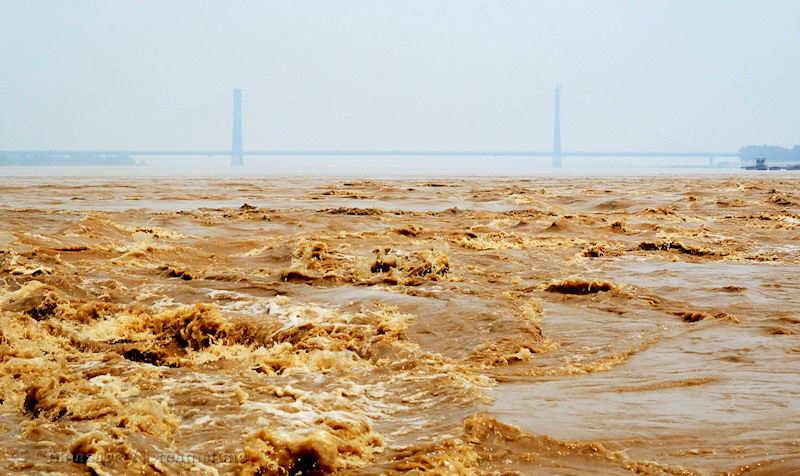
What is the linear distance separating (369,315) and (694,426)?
9.18 ft

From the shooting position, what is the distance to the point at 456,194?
68.5 feet

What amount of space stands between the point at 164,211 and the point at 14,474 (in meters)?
11.3

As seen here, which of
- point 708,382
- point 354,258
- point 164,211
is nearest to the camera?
point 708,382

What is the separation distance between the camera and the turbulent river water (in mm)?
3301

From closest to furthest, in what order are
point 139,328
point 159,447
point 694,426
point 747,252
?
point 159,447
point 694,426
point 139,328
point 747,252

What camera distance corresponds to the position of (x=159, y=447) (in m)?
3.30

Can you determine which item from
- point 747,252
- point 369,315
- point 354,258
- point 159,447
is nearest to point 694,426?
point 159,447

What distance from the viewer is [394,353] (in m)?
5.02

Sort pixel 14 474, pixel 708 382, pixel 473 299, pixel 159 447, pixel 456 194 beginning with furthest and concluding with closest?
1. pixel 456 194
2. pixel 473 299
3. pixel 708 382
4. pixel 159 447
5. pixel 14 474

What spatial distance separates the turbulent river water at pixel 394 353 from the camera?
130 inches

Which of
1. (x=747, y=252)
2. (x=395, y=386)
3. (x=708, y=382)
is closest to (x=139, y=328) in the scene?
(x=395, y=386)

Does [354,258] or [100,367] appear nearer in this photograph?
[100,367]

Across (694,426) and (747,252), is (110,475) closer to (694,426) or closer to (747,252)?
(694,426)

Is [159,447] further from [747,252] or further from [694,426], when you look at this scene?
[747,252]
